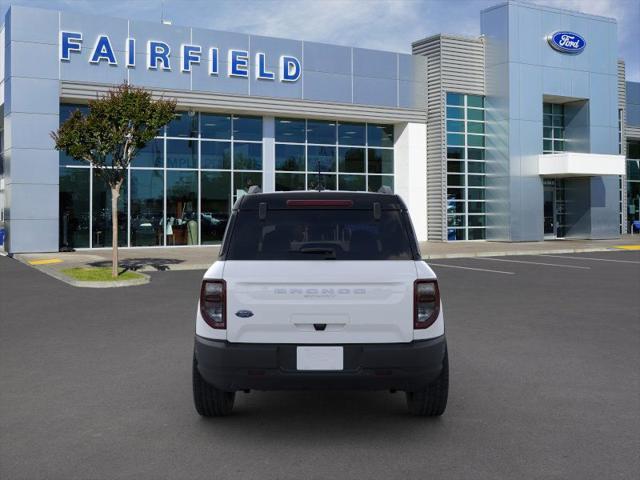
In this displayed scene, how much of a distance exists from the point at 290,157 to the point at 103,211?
25.1ft

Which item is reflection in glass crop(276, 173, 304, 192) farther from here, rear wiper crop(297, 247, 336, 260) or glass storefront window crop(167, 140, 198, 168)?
rear wiper crop(297, 247, 336, 260)

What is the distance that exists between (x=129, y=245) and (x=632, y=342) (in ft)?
64.9

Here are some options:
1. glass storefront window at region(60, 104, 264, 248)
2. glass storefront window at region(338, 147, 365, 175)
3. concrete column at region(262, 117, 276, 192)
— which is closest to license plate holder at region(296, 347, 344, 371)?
glass storefront window at region(60, 104, 264, 248)

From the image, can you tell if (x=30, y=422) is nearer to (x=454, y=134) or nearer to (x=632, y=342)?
(x=632, y=342)

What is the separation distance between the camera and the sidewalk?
17828mm

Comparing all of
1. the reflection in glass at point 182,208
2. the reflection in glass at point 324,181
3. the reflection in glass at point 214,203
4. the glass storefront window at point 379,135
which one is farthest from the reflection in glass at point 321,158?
the reflection in glass at point 182,208

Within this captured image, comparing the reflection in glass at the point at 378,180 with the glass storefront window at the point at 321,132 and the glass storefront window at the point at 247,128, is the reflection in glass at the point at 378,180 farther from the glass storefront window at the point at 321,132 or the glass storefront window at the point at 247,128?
the glass storefront window at the point at 247,128

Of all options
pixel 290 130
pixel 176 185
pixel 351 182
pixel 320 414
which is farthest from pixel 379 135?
pixel 320 414

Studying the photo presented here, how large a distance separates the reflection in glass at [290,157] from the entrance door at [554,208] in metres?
11.7

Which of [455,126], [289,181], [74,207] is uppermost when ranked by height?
[455,126]

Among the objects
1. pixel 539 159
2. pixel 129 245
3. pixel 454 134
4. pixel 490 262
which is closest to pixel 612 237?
pixel 539 159

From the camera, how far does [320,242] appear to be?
4781 mm

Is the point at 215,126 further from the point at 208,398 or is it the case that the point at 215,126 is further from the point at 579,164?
the point at 208,398

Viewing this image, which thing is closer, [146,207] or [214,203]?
[146,207]
